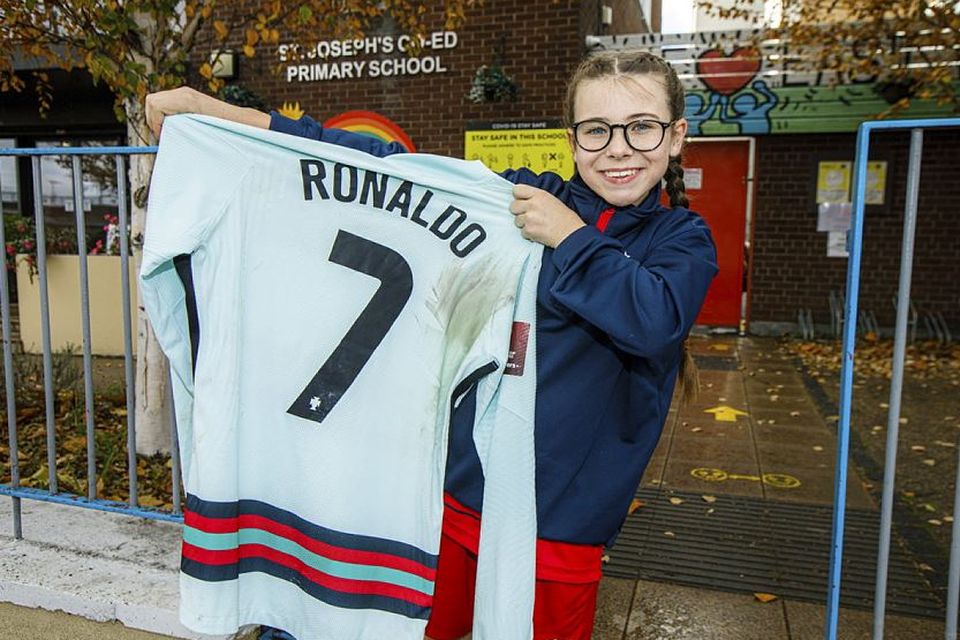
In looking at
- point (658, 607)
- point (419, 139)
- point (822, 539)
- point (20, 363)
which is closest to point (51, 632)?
point (658, 607)

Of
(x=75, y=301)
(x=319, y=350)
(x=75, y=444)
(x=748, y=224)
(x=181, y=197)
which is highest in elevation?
(x=181, y=197)

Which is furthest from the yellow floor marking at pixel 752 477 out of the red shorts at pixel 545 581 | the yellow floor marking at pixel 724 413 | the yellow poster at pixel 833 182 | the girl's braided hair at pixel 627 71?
the yellow poster at pixel 833 182

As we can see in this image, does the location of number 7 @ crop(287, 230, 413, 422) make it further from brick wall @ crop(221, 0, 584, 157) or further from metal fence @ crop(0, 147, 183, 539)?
brick wall @ crop(221, 0, 584, 157)

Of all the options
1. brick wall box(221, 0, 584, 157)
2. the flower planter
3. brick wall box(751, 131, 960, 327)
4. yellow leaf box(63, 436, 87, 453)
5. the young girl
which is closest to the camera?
the young girl

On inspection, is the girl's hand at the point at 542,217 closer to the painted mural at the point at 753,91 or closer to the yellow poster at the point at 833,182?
the painted mural at the point at 753,91

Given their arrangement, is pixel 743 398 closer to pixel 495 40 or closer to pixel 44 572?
pixel 495 40

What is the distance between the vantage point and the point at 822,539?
3936 mm

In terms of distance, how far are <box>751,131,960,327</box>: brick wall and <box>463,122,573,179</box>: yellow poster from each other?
3.08m

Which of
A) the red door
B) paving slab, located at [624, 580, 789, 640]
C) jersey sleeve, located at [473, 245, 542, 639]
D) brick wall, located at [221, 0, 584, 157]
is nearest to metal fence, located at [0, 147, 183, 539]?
jersey sleeve, located at [473, 245, 542, 639]

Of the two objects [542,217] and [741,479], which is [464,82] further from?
[542,217]

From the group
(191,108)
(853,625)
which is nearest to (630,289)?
(191,108)

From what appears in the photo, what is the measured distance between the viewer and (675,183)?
192cm

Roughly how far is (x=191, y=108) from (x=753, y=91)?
29.6 feet

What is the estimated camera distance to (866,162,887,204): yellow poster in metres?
9.72
